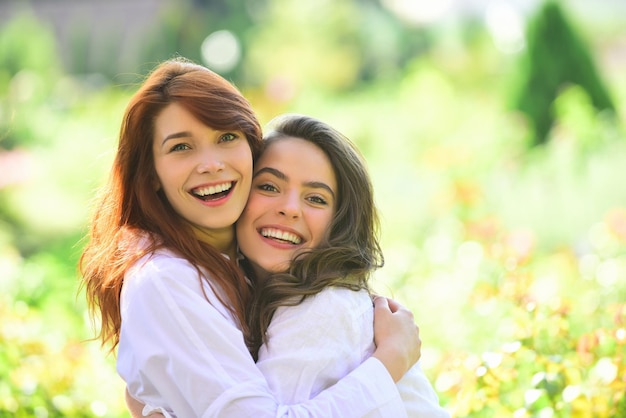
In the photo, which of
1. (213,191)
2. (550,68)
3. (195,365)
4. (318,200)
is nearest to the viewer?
(195,365)

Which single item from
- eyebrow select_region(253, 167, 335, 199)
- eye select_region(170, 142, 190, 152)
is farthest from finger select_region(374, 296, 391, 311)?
eye select_region(170, 142, 190, 152)

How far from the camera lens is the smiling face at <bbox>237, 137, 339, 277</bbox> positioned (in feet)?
8.33

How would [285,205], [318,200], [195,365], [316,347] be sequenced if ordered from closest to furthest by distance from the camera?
1. [195,365]
2. [316,347]
3. [285,205]
4. [318,200]

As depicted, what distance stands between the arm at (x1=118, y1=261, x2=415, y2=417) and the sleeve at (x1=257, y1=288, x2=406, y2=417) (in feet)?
0.17

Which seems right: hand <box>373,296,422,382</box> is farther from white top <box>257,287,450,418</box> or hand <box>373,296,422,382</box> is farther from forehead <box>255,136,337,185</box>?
forehead <box>255,136,337,185</box>

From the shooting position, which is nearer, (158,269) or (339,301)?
(158,269)

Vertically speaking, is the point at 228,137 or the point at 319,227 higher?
the point at 228,137

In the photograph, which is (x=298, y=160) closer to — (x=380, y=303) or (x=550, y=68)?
(x=380, y=303)

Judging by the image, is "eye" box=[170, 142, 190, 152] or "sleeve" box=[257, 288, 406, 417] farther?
"eye" box=[170, 142, 190, 152]

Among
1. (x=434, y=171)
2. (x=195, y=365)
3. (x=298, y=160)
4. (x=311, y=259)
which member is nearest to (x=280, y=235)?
(x=311, y=259)

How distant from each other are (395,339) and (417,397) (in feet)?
0.58

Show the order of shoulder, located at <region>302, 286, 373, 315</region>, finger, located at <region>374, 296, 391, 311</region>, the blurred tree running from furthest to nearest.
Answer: the blurred tree
finger, located at <region>374, 296, 391, 311</region>
shoulder, located at <region>302, 286, 373, 315</region>

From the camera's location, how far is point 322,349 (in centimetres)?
219

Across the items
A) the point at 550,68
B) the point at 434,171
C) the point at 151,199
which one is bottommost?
the point at 434,171
